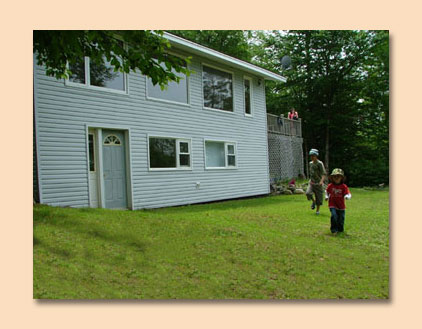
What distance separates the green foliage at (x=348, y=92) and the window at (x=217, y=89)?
3.18 meters

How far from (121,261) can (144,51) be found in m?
2.85

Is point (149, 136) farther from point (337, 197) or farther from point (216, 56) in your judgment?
point (337, 197)

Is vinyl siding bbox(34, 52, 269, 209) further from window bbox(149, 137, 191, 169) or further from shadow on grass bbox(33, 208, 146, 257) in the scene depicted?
shadow on grass bbox(33, 208, 146, 257)

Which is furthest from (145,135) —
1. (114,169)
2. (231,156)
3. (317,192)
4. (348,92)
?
(348,92)

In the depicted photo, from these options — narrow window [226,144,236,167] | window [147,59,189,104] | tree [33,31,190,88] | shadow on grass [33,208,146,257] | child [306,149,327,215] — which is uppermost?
window [147,59,189,104]

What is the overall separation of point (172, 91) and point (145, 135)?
1.48 m

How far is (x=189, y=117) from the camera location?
32.8 ft

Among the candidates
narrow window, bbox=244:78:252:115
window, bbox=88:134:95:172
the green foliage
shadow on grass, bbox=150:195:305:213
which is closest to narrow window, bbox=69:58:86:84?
window, bbox=88:134:95:172

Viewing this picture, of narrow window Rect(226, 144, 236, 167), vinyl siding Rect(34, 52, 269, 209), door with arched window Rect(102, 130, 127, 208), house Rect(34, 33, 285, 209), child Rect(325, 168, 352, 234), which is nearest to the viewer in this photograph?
child Rect(325, 168, 352, 234)

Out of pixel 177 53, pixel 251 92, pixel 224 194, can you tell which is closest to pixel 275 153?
pixel 251 92

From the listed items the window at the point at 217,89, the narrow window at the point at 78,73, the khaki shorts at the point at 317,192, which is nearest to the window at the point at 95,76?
the narrow window at the point at 78,73

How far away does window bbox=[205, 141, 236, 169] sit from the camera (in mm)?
10867

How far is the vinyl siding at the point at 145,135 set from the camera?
6941 millimetres

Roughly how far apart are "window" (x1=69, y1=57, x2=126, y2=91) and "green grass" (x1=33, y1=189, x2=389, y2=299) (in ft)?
10.8
